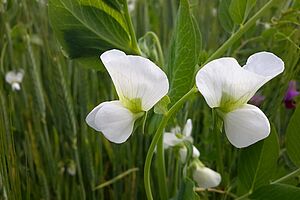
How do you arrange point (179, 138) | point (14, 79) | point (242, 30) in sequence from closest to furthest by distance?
1. point (242, 30)
2. point (179, 138)
3. point (14, 79)

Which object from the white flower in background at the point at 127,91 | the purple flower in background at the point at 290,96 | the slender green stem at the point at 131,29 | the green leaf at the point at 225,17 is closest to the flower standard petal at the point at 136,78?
the white flower in background at the point at 127,91

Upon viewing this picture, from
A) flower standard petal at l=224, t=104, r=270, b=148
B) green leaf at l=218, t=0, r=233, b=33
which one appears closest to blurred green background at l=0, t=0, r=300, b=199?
green leaf at l=218, t=0, r=233, b=33

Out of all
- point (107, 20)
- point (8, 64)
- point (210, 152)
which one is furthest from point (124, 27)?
point (8, 64)

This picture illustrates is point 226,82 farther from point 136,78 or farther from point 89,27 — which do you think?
point 89,27

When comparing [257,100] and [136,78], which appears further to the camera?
[257,100]

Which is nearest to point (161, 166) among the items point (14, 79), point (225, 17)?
point (225, 17)

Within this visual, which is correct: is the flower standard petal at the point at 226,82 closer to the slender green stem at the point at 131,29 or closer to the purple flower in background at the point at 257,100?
the slender green stem at the point at 131,29

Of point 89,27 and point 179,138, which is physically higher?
point 89,27
